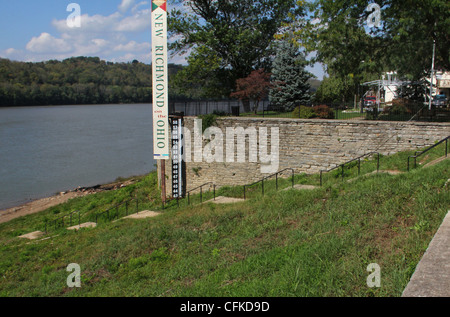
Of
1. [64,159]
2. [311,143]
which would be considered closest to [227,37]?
[311,143]

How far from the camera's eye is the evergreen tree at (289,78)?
2518cm

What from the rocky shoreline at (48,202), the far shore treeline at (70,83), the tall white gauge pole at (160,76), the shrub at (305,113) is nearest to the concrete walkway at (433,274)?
the shrub at (305,113)

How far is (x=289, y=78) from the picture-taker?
2536 cm

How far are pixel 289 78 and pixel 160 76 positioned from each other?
33.6 feet

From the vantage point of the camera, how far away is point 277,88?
24891 millimetres

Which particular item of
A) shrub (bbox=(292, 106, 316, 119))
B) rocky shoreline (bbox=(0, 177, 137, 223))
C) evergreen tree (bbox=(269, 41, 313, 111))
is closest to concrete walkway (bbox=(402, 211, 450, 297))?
shrub (bbox=(292, 106, 316, 119))

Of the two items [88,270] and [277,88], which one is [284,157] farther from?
[88,270]

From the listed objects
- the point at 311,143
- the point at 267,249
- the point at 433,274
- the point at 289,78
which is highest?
the point at 289,78

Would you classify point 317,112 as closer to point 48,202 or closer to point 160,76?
point 160,76

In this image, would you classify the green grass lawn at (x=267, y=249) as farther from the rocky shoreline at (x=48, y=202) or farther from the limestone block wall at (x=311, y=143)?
the rocky shoreline at (x=48, y=202)

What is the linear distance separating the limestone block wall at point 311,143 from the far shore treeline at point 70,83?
3623 inches

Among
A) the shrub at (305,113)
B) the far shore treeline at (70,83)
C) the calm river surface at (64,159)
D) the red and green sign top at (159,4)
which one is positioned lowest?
the calm river surface at (64,159)
